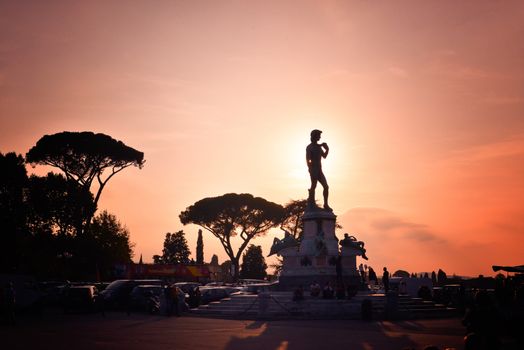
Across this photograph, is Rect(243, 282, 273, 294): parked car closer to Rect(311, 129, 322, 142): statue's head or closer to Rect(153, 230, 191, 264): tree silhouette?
Rect(311, 129, 322, 142): statue's head

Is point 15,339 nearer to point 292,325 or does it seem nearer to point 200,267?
point 292,325

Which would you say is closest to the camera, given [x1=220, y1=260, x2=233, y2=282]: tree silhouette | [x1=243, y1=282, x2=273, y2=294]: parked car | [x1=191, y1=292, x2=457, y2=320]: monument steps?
[x1=191, y1=292, x2=457, y2=320]: monument steps

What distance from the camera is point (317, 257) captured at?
105ft

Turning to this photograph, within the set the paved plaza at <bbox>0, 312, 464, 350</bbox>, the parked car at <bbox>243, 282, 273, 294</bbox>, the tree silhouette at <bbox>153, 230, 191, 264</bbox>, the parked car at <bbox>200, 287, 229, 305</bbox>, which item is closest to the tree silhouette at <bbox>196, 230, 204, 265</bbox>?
the tree silhouette at <bbox>153, 230, 191, 264</bbox>

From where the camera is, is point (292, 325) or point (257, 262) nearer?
point (292, 325)

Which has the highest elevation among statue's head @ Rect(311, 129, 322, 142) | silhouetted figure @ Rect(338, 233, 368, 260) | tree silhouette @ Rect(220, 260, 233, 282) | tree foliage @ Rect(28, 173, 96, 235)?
statue's head @ Rect(311, 129, 322, 142)

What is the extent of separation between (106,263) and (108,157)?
37.2ft

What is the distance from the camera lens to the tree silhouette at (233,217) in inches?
2768

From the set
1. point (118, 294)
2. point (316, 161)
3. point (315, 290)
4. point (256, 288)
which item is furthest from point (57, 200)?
point (315, 290)

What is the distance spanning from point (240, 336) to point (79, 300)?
1662cm

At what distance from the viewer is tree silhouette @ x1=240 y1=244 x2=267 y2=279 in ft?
223

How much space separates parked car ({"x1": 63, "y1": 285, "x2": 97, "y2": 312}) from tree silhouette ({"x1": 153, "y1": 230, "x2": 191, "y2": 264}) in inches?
2498

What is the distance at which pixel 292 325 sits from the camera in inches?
861

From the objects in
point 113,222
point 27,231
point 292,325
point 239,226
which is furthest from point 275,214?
point 292,325
